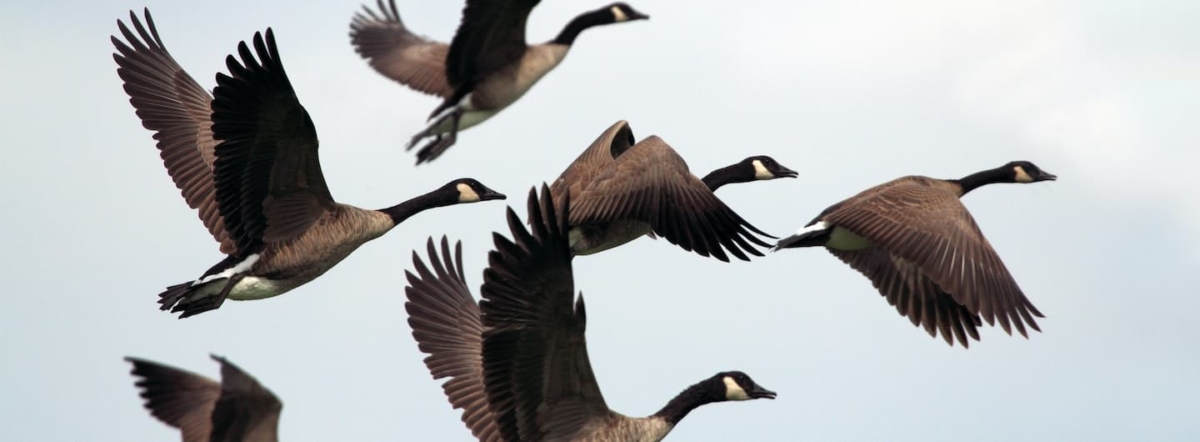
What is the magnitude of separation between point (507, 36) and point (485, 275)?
3465 mm

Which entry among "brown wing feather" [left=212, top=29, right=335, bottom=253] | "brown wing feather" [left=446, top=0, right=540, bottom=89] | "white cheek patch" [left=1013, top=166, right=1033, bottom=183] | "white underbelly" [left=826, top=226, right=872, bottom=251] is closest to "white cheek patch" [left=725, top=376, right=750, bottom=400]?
"white underbelly" [left=826, top=226, right=872, bottom=251]

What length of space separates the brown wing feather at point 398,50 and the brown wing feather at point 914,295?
4107 mm

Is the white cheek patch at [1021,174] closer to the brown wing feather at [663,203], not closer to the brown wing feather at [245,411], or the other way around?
the brown wing feather at [663,203]

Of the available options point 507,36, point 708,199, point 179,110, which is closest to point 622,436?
point 708,199

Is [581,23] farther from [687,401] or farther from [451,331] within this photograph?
[687,401]

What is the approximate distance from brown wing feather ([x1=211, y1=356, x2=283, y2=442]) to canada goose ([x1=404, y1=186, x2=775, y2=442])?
146cm

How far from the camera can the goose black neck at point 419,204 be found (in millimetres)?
15273

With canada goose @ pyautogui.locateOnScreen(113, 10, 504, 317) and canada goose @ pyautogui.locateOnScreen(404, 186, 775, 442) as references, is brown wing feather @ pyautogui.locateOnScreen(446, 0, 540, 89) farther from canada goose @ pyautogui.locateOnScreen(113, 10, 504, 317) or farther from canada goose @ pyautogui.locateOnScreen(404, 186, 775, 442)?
canada goose @ pyautogui.locateOnScreen(404, 186, 775, 442)

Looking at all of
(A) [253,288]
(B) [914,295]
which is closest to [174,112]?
(A) [253,288]

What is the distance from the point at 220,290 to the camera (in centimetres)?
1473

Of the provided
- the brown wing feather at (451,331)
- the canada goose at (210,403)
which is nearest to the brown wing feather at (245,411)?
the canada goose at (210,403)

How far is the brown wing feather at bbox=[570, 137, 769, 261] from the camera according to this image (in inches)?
551

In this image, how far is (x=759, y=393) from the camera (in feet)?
44.2

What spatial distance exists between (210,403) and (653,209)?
4.24 meters
